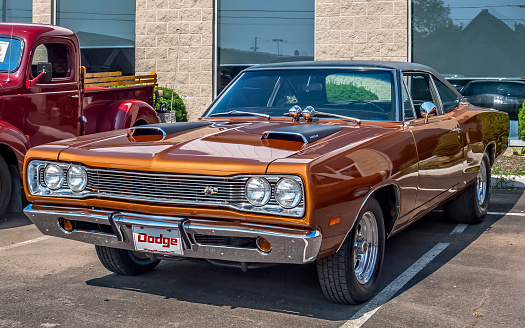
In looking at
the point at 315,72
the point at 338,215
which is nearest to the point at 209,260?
the point at 338,215

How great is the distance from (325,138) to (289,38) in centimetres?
932

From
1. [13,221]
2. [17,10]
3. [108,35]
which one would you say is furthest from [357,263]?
[17,10]

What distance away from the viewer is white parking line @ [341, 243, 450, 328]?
4383mm

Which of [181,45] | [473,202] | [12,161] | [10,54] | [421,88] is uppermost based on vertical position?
[181,45]

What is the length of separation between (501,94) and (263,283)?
8.92 m

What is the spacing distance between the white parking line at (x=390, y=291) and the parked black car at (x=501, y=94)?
708cm

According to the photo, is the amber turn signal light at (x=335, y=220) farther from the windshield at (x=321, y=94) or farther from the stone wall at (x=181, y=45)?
the stone wall at (x=181, y=45)

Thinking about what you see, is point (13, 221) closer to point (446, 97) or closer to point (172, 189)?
point (172, 189)

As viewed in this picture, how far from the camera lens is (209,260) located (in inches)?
175

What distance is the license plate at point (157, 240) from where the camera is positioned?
429cm

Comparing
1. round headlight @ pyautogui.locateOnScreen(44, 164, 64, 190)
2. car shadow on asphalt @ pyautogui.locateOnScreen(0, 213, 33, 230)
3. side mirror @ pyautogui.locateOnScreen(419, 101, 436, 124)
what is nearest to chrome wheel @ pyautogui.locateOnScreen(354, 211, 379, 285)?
side mirror @ pyautogui.locateOnScreen(419, 101, 436, 124)

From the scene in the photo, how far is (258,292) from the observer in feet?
16.3

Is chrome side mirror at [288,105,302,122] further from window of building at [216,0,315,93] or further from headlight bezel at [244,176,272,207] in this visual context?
window of building at [216,0,315,93]

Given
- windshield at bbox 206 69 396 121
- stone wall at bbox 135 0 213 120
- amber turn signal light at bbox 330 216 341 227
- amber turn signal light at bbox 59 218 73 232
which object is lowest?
amber turn signal light at bbox 59 218 73 232
